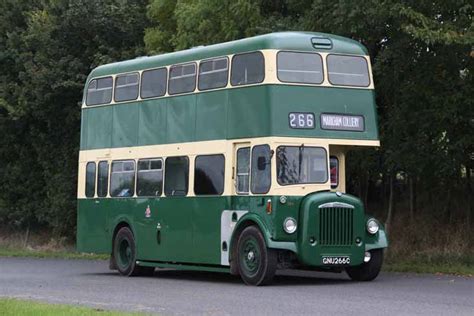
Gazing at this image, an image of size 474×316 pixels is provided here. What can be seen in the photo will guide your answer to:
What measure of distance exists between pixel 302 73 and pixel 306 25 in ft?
15.8

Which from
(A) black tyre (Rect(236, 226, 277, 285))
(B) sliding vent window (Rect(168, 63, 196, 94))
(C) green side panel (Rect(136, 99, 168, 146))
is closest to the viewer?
(A) black tyre (Rect(236, 226, 277, 285))

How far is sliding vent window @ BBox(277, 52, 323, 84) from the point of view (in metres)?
18.7

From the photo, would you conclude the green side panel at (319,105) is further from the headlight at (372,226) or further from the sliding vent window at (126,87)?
the sliding vent window at (126,87)

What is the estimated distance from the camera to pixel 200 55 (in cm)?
2061

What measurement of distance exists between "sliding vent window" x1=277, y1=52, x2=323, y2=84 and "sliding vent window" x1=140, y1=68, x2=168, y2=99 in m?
3.82

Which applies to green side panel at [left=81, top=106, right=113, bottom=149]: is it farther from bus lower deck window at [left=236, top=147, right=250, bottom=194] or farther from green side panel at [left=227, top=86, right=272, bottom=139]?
bus lower deck window at [left=236, top=147, right=250, bottom=194]

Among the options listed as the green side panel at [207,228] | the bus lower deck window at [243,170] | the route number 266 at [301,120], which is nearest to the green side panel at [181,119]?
the green side panel at [207,228]

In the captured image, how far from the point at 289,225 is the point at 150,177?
4.85m

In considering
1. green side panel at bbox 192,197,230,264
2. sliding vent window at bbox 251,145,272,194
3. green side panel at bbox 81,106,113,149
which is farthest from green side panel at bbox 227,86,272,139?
green side panel at bbox 81,106,113,149

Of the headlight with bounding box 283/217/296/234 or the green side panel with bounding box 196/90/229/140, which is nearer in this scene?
the headlight with bounding box 283/217/296/234

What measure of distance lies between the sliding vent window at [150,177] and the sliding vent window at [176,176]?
Result: 0.99 ft

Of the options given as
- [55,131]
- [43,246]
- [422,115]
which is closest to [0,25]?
[55,131]

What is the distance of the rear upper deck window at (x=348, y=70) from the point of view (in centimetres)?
1917

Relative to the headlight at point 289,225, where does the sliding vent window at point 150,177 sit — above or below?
above
